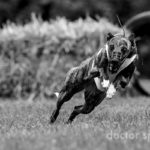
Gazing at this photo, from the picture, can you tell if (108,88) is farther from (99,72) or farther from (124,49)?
(124,49)

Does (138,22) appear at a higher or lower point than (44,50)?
higher

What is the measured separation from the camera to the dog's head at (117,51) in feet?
21.6

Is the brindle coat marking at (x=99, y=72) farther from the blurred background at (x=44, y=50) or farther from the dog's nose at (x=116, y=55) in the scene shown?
the blurred background at (x=44, y=50)

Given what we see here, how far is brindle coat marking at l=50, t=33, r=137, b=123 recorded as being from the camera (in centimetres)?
665

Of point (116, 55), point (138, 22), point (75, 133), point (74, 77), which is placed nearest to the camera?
point (75, 133)

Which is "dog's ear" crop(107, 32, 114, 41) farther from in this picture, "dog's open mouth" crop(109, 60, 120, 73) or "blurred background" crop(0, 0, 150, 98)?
"blurred background" crop(0, 0, 150, 98)

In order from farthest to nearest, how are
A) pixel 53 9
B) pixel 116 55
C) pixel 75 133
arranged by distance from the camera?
1. pixel 53 9
2. pixel 116 55
3. pixel 75 133

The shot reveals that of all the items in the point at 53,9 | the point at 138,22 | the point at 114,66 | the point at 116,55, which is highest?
the point at 116,55

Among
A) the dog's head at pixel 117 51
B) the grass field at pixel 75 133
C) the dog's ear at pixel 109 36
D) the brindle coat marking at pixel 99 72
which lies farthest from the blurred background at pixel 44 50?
the dog's head at pixel 117 51

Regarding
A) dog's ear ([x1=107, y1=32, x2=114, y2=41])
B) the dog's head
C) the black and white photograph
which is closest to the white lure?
the black and white photograph

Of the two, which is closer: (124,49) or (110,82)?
(124,49)

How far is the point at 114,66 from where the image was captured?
6656 mm

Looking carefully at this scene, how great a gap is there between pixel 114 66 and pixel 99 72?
0.26 meters

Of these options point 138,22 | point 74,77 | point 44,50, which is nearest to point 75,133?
point 74,77
